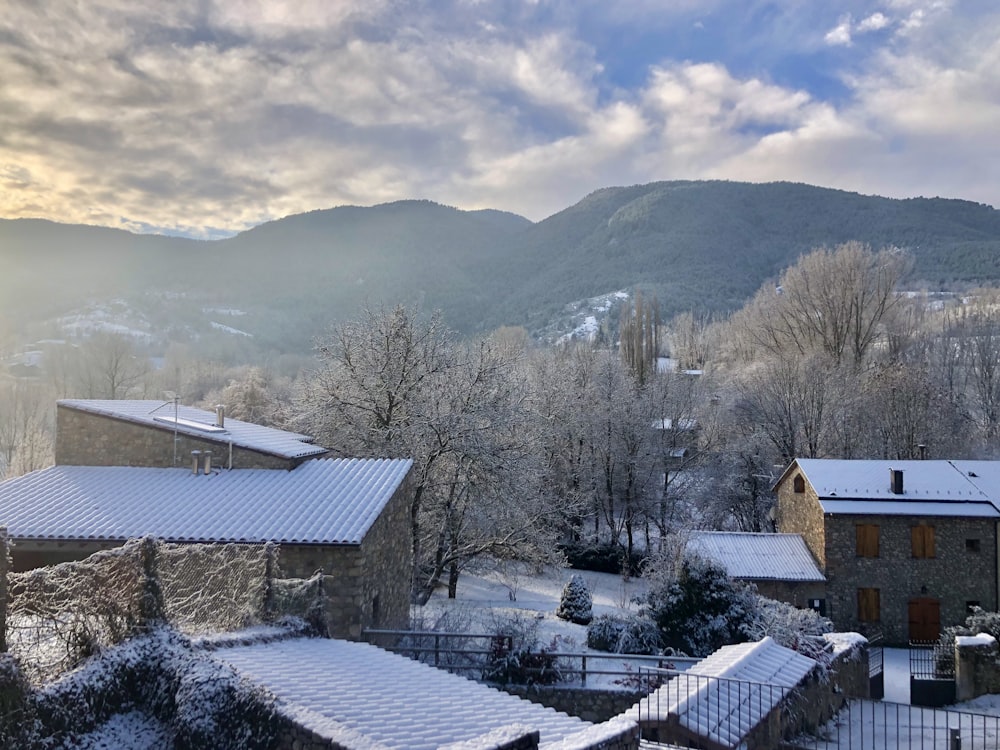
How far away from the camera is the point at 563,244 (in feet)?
478

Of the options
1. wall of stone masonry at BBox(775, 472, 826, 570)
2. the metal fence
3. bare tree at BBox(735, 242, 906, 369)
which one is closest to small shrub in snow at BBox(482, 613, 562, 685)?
the metal fence

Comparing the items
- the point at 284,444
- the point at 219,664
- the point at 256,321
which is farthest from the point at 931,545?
the point at 256,321

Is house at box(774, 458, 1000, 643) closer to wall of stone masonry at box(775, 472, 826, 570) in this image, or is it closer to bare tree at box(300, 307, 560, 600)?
wall of stone masonry at box(775, 472, 826, 570)

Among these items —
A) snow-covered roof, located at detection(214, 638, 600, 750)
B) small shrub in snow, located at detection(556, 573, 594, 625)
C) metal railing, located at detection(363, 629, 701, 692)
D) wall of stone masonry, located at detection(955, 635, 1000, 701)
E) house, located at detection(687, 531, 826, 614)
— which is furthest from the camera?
house, located at detection(687, 531, 826, 614)

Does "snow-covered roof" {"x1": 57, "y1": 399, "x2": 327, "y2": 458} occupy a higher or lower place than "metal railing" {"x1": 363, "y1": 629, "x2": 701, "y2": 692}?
higher

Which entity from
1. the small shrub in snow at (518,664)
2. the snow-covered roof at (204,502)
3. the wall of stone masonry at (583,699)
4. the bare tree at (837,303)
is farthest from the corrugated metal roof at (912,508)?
the bare tree at (837,303)

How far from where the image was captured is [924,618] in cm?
2527

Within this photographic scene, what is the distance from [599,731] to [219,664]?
382 centimetres

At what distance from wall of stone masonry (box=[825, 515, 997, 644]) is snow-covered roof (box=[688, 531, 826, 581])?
107cm

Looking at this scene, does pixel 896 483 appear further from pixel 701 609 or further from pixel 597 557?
pixel 597 557

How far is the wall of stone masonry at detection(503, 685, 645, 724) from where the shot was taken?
13.5 m

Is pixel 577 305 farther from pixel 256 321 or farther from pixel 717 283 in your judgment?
pixel 256 321

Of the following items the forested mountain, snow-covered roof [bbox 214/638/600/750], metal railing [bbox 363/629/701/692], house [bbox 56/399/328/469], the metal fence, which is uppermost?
the forested mountain

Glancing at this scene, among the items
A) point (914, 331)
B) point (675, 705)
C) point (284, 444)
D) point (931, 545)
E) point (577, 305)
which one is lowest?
point (931, 545)
